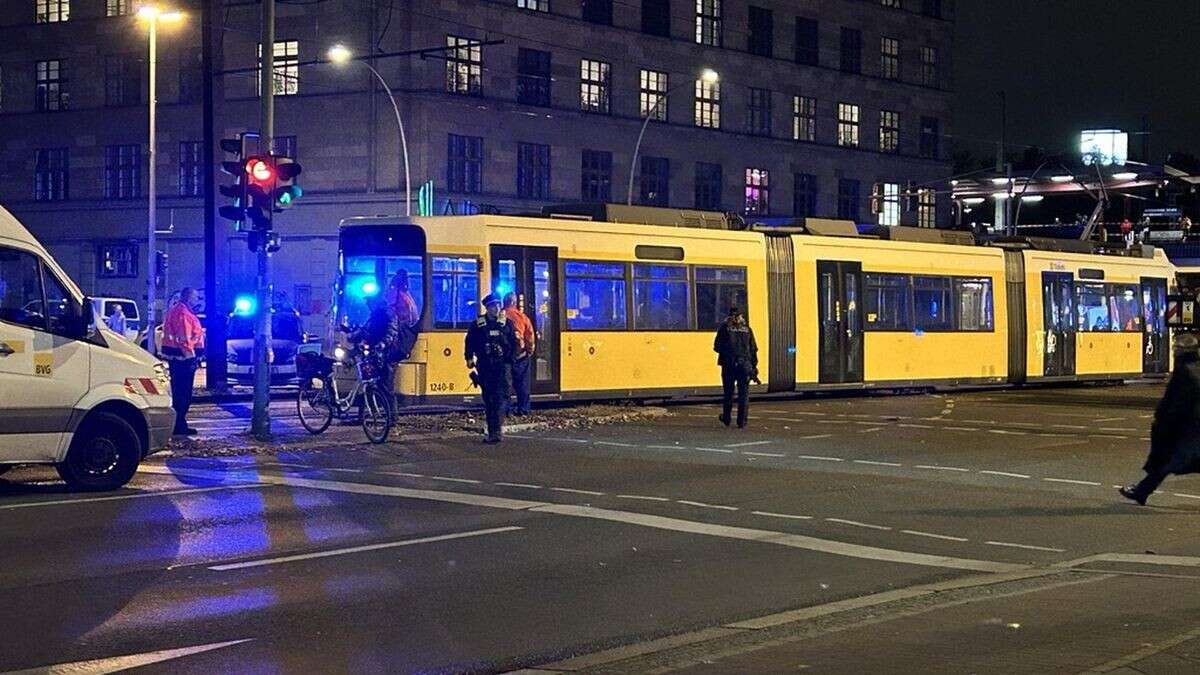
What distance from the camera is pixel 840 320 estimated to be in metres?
32.3

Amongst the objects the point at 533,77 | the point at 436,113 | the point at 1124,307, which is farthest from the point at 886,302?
the point at 533,77

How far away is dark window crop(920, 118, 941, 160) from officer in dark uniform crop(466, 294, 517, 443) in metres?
63.3

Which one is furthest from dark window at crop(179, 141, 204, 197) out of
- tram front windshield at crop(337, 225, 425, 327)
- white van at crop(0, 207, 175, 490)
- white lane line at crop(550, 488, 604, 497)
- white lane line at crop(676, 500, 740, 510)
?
white lane line at crop(676, 500, 740, 510)

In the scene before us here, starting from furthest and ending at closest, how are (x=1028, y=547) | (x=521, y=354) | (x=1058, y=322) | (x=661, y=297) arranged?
1. (x=1058, y=322)
2. (x=661, y=297)
3. (x=521, y=354)
4. (x=1028, y=547)

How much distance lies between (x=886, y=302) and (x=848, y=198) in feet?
146

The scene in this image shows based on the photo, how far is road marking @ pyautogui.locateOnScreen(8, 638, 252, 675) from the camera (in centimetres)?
771

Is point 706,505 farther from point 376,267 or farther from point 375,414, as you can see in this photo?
point 376,267

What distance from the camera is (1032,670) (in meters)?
7.62

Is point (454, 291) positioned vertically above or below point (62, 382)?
above

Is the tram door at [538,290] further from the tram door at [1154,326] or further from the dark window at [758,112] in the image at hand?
the dark window at [758,112]

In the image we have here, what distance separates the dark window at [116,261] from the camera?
64.3 metres

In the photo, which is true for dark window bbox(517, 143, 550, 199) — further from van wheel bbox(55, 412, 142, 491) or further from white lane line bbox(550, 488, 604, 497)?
van wheel bbox(55, 412, 142, 491)

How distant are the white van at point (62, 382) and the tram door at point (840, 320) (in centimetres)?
1880

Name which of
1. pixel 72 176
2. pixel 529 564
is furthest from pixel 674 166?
pixel 529 564
